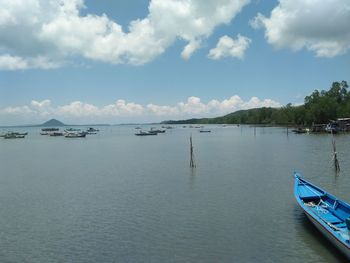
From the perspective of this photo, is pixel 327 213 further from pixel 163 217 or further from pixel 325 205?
pixel 163 217

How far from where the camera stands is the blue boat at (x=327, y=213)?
15.6 meters

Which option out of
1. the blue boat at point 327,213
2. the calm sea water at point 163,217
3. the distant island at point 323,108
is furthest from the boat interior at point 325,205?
the distant island at point 323,108

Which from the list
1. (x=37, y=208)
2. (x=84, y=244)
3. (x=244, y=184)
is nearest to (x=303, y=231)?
(x=84, y=244)

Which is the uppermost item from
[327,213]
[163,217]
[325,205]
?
[325,205]

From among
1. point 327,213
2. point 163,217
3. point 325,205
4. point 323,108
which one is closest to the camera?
point 327,213

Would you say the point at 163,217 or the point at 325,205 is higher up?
the point at 325,205

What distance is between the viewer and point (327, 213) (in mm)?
19984

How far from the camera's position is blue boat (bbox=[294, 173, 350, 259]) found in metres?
15.6

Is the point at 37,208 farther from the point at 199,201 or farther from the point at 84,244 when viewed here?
the point at 199,201

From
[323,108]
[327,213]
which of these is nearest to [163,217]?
[327,213]

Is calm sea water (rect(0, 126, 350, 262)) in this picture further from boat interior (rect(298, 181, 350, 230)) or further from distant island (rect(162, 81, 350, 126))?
distant island (rect(162, 81, 350, 126))

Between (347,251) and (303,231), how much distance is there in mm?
4880

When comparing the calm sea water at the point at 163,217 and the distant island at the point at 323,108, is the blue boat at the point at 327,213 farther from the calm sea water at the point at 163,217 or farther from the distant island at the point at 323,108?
the distant island at the point at 323,108

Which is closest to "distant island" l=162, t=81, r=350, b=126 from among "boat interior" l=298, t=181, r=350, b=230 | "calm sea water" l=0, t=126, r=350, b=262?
"calm sea water" l=0, t=126, r=350, b=262
